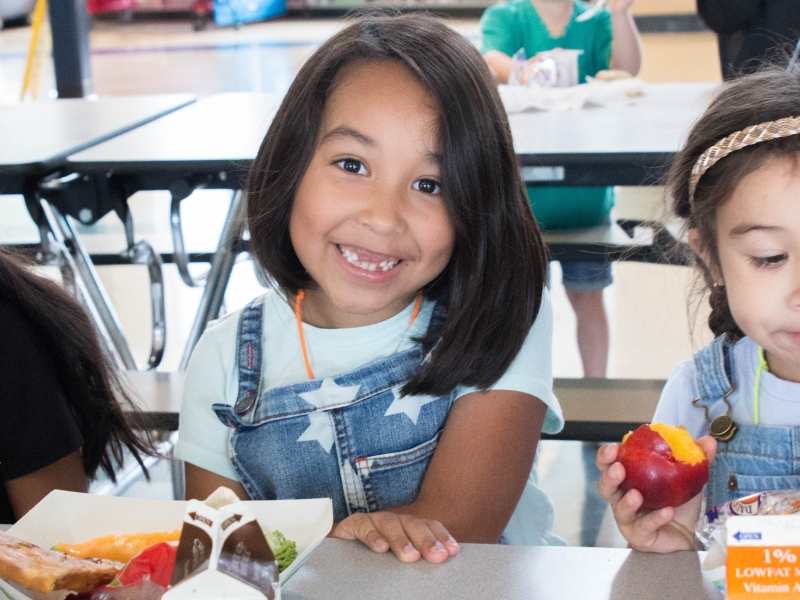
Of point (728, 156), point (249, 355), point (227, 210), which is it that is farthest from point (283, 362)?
point (227, 210)

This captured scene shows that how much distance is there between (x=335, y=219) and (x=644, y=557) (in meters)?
0.57

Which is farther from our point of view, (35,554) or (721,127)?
(721,127)

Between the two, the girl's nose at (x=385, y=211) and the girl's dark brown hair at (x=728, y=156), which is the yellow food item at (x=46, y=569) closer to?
the girl's nose at (x=385, y=211)

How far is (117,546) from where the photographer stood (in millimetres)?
764

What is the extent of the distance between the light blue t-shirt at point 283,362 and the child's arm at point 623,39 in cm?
195

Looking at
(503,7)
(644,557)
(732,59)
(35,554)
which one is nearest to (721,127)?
(644,557)

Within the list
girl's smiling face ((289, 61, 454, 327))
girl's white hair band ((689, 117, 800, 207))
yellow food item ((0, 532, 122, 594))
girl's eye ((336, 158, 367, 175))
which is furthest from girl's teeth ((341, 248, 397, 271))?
yellow food item ((0, 532, 122, 594))

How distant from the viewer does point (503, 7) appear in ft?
9.93

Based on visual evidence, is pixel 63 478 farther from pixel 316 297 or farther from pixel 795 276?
pixel 795 276

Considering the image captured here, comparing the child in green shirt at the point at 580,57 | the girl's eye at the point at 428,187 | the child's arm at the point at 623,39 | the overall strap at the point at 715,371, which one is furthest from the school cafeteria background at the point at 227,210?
the child's arm at the point at 623,39

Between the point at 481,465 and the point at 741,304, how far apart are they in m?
0.36

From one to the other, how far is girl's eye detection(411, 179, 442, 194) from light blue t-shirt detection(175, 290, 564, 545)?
0.21 meters

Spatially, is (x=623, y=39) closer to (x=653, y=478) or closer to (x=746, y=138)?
(x=746, y=138)

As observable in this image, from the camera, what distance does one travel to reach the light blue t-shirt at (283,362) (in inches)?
49.1
